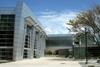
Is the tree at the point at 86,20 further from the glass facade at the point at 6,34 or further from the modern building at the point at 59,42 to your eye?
the modern building at the point at 59,42

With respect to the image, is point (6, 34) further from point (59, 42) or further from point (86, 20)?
point (59, 42)

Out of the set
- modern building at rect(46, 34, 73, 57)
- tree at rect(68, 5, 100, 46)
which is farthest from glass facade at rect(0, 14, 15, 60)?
modern building at rect(46, 34, 73, 57)

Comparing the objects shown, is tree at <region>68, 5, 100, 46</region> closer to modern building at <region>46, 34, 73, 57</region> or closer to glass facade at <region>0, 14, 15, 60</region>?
glass facade at <region>0, 14, 15, 60</region>

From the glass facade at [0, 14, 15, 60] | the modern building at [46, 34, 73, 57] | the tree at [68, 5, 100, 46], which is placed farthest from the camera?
the modern building at [46, 34, 73, 57]

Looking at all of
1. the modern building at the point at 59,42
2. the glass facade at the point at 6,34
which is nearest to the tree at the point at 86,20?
the glass facade at the point at 6,34

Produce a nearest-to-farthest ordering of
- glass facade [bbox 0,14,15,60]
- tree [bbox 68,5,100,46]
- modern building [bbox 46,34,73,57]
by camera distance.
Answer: tree [bbox 68,5,100,46] → glass facade [bbox 0,14,15,60] → modern building [bbox 46,34,73,57]

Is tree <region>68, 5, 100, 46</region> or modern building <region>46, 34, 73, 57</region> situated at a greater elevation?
tree <region>68, 5, 100, 46</region>

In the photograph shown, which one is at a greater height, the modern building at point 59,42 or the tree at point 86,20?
the tree at point 86,20

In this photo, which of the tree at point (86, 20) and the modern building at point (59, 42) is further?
the modern building at point (59, 42)

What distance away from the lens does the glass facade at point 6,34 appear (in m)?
67.0

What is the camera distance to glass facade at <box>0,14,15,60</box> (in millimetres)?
67000

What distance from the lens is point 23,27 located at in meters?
71.1

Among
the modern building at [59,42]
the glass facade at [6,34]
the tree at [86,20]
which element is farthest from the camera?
the modern building at [59,42]

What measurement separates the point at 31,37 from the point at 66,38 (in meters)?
47.0
